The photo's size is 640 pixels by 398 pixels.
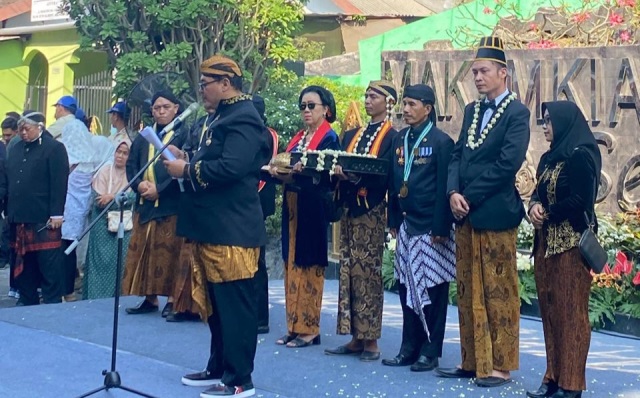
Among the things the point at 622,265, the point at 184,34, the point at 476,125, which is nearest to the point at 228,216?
→ the point at 476,125

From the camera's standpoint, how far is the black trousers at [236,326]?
20.5 feet

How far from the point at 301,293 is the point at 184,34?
576cm

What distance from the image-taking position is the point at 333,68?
53.2 feet

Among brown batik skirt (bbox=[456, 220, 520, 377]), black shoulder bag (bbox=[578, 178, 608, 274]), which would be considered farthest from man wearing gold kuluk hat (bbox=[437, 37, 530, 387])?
black shoulder bag (bbox=[578, 178, 608, 274])

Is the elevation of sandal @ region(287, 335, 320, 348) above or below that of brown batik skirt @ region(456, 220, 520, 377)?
→ below

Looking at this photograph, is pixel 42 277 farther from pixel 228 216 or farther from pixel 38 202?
pixel 228 216

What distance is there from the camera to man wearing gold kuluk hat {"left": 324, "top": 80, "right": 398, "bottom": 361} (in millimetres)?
7449

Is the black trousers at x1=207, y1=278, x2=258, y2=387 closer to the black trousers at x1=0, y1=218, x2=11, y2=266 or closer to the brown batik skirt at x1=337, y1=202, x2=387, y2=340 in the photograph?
the brown batik skirt at x1=337, y1=202, x2=387, y2=340

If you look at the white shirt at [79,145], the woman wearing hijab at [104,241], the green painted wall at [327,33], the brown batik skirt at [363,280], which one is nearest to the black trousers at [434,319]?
the brown batik skirt at [363,280]

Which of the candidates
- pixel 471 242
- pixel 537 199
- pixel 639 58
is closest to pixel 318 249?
pixel 471 242

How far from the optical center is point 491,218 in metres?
6.57

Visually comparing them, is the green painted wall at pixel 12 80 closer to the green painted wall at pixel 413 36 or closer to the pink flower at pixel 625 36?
the green painted wall at pixel 413 36

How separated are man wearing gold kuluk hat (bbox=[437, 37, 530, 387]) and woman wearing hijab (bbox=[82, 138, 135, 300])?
4.19m

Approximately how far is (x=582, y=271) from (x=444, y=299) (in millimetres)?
1220
